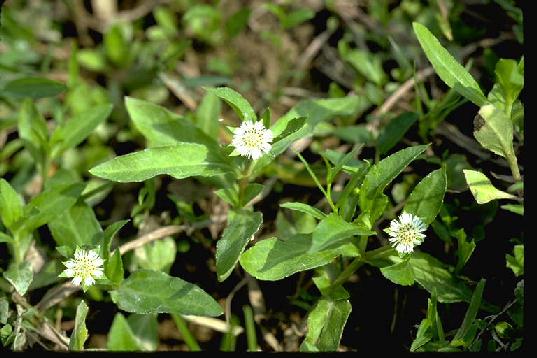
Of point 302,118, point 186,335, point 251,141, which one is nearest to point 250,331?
point 186,335

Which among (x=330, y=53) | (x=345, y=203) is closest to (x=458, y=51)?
(x=330, y=53)

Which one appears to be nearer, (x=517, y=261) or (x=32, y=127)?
(x=517, y=261)

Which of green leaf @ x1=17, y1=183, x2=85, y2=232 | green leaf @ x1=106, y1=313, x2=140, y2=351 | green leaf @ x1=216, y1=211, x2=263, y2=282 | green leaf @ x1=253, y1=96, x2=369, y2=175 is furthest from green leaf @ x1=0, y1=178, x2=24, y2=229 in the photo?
green leaf @ x1=253, y1=96, x2=369, y2=175

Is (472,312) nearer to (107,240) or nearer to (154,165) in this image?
(154,165)

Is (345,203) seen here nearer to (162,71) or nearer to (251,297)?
(251,297)

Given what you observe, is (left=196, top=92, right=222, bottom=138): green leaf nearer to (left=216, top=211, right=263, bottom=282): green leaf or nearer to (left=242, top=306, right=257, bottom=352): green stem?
(left=216, top=211, right=263, bottom=282): green leaf

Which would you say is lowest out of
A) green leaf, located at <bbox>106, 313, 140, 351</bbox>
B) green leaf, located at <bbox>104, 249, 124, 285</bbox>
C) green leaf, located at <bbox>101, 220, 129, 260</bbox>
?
green leaf, located at <bbox>106, 313, 140, 351</bbox>

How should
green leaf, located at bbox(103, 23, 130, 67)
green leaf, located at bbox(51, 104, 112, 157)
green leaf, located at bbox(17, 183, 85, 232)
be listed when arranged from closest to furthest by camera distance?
green leaf, located at bbox(17, 183, 85, 232)
green leaf, located at bbox(51, 104, 112, 157)
green leaf, located at bbox(103, 23, 130, 67)
